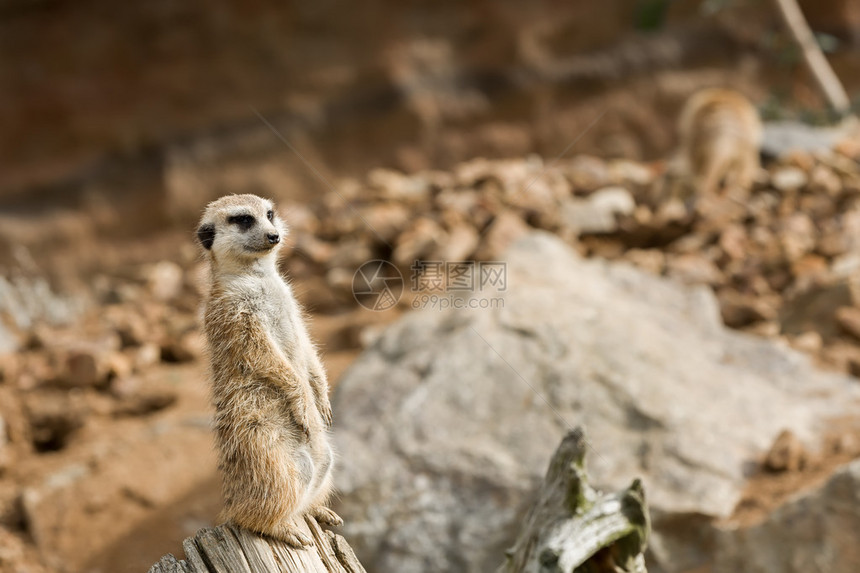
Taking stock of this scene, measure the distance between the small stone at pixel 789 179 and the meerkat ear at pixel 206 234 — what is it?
18.0ft

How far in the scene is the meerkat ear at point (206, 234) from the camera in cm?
219

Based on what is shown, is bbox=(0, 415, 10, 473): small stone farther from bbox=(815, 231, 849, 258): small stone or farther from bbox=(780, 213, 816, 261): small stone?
bbox=(815, 231, 849, 258): small stone

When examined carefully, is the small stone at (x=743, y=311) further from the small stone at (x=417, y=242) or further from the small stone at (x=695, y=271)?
the small stone at (x=417, y=242)

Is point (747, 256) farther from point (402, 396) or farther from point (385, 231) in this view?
point (402, 396)

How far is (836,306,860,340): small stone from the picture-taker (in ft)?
14.4

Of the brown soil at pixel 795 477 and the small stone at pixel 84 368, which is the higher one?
the small stone at pixel 84 368

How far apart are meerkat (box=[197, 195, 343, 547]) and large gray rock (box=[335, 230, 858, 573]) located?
1.22 m

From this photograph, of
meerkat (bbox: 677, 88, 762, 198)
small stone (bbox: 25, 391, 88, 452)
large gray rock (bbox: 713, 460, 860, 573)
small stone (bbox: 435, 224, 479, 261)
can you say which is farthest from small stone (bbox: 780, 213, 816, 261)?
small stone (bbox: 25, 391, 88, 452)

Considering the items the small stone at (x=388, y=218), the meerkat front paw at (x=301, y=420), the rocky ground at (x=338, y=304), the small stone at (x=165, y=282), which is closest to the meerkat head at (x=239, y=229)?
the meerkat front paw at (x=301, y=420)

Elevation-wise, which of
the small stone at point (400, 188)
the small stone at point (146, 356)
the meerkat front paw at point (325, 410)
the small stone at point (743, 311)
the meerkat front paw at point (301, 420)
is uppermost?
the meerkat front paw at point (301, 420)

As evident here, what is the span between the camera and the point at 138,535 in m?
3.67

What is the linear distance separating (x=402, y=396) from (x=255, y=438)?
1.76m

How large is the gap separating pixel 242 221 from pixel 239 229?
26 mm

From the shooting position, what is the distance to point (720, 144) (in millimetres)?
7195
